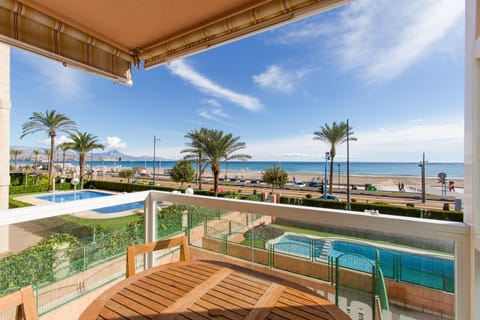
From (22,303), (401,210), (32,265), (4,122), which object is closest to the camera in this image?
(22,303)

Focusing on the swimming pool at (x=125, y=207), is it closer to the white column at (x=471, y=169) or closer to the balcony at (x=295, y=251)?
the balcony at (x=295, y=251)

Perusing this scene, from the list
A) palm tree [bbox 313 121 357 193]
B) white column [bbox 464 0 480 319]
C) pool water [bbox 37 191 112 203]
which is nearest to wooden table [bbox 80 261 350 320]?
white column [bbox 464 0 480 319]

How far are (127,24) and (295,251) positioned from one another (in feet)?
5.91

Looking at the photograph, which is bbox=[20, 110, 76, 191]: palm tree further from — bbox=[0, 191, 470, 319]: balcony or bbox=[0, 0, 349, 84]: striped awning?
bbox=[0, 0, 349, 84]: striped awning

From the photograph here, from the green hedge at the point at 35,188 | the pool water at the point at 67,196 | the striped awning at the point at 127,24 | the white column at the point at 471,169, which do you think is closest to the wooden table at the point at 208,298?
the white column at the point at 471,169

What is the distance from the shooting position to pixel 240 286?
0.90 metres

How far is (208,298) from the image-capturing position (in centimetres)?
82

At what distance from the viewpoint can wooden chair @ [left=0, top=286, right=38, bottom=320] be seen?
2.37 ft

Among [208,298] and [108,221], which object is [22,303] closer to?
[208,298]

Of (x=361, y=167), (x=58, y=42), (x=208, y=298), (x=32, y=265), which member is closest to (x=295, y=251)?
(x=208, y=298)

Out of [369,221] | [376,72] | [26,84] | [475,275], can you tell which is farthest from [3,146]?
[376,72]

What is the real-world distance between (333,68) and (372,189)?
42.6 feet

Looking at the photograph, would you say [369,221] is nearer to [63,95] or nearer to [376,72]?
[376,72]

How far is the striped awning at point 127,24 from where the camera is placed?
1194 mm
